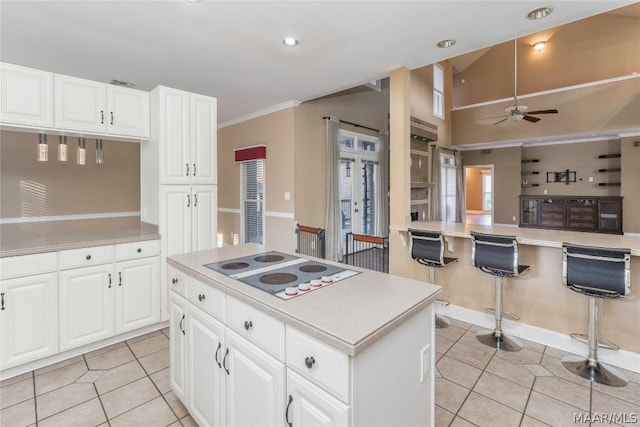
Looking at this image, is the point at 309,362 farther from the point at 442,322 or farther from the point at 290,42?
the point at 290,42

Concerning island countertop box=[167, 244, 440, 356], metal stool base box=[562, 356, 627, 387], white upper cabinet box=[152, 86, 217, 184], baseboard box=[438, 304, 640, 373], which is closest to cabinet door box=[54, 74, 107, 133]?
white upper cabinet box=[152, 86, 217, 184]

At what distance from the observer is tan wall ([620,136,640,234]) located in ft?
23.7

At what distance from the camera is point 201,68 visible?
3803mm

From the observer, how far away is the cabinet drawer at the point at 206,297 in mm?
1560

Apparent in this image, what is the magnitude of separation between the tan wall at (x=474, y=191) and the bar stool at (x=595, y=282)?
14077 millimetres

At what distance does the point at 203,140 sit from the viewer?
10.8 feet

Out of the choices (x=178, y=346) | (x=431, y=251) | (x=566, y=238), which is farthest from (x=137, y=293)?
(x=566, y=238)

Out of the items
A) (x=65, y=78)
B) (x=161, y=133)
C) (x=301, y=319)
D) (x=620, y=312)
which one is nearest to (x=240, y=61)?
(x=161, y=133)

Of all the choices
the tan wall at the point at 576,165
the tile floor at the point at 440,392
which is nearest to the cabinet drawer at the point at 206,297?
the tile floor at the point at 440,392

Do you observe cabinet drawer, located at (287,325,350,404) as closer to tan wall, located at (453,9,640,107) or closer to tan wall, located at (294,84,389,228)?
tan wall, located at (294,84,389,228)

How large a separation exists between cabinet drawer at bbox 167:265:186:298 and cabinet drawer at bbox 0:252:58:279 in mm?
1185

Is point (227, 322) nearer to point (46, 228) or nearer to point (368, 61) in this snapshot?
point (368, 61)

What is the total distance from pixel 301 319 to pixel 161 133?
267 cm

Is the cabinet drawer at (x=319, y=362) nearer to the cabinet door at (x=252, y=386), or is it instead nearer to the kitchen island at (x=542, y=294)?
the cabinet door at (x=252, y=386)
